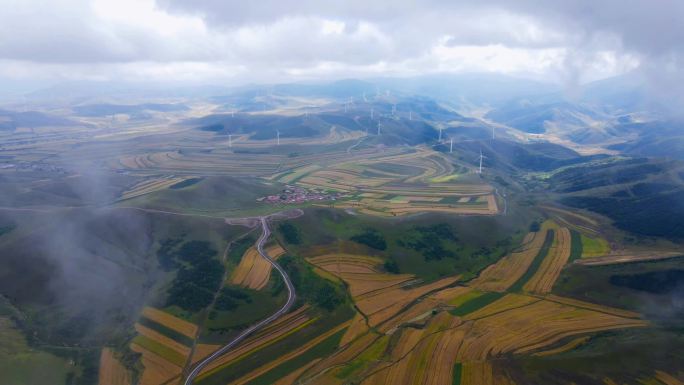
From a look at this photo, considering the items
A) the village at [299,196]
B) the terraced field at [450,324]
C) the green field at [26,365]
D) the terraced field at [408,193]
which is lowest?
the terraced field at [450,324]

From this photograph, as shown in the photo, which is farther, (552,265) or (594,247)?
(594,247)

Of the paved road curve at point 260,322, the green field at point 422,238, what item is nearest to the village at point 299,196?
the green field at point 422,238

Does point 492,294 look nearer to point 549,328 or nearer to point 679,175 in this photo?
point 549,328

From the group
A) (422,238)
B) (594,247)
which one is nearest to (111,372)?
(422,238)

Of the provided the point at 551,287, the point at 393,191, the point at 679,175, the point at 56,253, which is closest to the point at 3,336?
the point at 56,253

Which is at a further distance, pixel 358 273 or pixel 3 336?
pixel 358 273

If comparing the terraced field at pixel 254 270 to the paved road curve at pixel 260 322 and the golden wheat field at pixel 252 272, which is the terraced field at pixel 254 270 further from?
the paved road curve at pixel 260 322

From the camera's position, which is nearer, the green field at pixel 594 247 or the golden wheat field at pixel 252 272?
the golden wheat field at pixel 252 272

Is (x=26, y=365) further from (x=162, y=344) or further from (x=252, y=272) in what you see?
(x=252, y=272)

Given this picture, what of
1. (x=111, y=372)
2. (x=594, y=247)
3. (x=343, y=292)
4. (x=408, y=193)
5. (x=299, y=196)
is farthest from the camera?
(x=408, y=193)

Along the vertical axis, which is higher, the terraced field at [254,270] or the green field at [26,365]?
the terraced field at [254,270]

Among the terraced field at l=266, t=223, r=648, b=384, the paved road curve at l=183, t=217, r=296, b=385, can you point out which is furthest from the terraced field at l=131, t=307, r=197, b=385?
the terraced field at l=266, t=223, r=648, b=384
